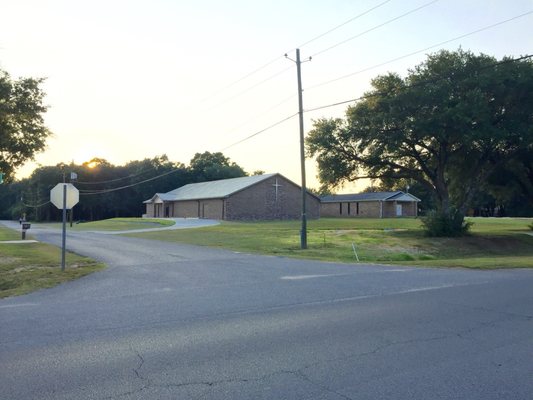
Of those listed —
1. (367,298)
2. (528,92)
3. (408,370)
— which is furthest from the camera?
(528,92)

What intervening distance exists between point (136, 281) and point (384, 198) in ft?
207

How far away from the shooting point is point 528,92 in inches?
1307

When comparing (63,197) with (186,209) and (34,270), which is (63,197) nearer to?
(34,270)

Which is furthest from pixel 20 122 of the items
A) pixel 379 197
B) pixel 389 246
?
pixel 379 197

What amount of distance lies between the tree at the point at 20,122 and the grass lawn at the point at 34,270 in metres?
9.47

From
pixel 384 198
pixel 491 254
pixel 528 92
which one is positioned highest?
pixel 528 92

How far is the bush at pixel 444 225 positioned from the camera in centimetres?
3491

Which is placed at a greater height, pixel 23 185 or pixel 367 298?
pixel 23 185

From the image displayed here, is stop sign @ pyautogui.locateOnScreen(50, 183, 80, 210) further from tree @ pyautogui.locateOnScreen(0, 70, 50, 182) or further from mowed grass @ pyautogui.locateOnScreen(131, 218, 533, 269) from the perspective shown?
tree @ pyautogui.locateOnScreen(0, 70, 50, 182)

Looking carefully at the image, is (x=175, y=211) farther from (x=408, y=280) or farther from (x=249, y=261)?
(x=408, y=280)

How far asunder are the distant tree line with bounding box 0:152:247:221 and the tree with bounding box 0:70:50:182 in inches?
2239

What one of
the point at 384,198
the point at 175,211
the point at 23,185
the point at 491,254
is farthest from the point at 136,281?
the point at 23,185

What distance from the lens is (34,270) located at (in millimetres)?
15000

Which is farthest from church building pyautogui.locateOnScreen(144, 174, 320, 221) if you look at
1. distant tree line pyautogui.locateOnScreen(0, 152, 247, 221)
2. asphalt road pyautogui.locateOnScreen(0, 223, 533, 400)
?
asphalt road pyautogui.locateOnScreen(0, 223, 533, 400)
